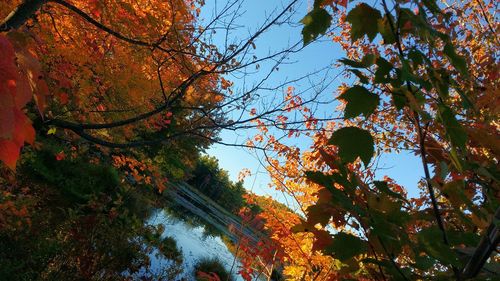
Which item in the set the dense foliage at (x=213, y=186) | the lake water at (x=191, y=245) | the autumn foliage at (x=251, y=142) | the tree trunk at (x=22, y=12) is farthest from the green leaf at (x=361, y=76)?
the dense foliage at (x=213, y=186)

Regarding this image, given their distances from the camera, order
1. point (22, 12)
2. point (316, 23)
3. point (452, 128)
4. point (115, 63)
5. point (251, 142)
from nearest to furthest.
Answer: point (452, 128), point (316, 23), point (22, 12), point (251, 142), point (115, 63)

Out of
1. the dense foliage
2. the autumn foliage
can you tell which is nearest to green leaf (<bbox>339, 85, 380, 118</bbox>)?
the autumn foliage

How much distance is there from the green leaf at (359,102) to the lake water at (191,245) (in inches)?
365

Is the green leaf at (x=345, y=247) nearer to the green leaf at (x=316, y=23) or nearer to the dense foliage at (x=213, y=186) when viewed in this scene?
the green leaf at (x=316, y=23)

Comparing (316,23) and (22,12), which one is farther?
(22,12)

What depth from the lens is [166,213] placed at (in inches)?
709

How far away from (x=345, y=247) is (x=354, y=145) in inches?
10.1

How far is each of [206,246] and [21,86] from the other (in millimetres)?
14991

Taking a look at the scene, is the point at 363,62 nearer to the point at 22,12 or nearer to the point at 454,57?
the point at 454,57

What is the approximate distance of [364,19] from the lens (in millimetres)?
983

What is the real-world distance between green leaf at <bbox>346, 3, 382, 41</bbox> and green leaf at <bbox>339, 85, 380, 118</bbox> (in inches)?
8.0

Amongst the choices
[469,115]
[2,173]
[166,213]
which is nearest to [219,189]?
[166,213]

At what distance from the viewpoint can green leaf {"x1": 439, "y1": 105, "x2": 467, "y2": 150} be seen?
788 mm

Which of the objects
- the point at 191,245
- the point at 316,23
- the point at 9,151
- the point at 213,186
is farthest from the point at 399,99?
the point at 213,186
